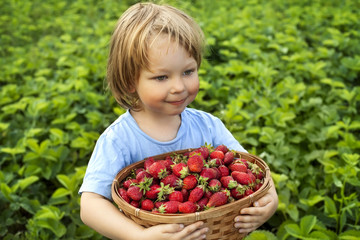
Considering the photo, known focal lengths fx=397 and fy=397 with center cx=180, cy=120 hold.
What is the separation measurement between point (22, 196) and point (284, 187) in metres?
1.73

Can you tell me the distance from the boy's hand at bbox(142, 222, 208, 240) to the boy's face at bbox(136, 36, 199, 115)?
51 centimetres

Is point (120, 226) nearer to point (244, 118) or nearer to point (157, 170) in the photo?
point (157, 170)

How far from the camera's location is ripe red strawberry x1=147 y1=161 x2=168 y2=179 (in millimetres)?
1484

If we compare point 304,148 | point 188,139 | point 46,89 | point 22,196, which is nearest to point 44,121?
point 46,89

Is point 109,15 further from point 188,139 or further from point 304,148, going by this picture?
point 188,139

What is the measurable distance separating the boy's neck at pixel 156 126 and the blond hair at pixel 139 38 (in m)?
0.11

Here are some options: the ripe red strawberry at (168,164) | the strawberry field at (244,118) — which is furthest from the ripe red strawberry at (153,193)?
the strawberry field at (244,118)

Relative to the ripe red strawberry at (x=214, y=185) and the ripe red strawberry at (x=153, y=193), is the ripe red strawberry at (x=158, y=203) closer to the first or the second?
the ripe red strawberry at (x=153, y=193)

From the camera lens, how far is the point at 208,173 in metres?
1.45

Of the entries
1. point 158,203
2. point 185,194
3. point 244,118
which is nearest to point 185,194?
point 185,194

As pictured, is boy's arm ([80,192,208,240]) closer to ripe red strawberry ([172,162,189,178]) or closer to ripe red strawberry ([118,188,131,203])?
ripe red strawberry ([118,188,131,203])

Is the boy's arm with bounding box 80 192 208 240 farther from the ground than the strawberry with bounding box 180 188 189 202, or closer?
closer

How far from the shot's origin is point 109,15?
6.72m

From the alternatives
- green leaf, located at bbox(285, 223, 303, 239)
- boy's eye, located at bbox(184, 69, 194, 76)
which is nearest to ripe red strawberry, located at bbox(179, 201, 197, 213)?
boy's eye, located at bbox(184, 69, 194, 76)
